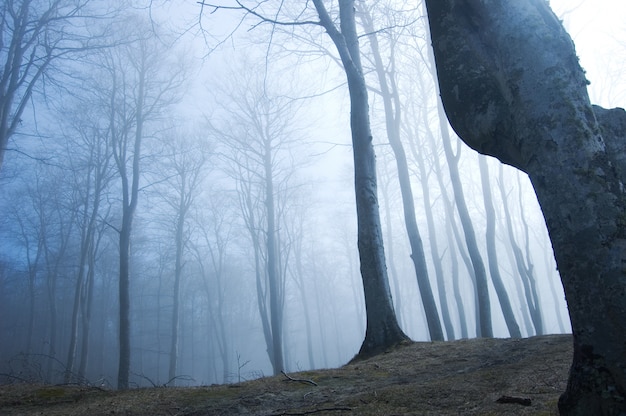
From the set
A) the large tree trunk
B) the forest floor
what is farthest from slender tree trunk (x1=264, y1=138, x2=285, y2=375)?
the large tree trunk

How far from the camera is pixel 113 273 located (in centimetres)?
3228

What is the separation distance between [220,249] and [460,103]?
2528 centimetres

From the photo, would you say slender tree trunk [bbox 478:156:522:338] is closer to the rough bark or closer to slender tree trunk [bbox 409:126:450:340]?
slender tree trunk [bbox 409:126:450:340]

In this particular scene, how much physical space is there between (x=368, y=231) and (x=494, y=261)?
25.6ft

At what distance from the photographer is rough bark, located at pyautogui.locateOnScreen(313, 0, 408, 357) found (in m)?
5.48

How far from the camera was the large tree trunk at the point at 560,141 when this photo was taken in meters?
1.46

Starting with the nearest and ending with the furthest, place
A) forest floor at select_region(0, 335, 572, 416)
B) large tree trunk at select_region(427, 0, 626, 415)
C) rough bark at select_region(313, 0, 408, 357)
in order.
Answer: large tree trunk at select_region(427, 0, 626, 415) < forest floor at select_region(0, 335, 572, 416) < rough bark at select_region(313, 0, 408, 357)

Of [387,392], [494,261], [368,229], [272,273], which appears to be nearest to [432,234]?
[494,261]

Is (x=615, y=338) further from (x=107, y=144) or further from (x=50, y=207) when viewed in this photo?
(x=50, y=207)

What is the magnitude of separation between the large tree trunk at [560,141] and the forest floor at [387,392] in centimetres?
74

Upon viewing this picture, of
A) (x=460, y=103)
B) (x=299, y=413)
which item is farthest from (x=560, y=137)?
(x=299, y=413)

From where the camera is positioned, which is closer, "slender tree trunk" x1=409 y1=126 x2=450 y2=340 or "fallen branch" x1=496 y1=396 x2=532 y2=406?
"fallen branch" x1=496 y1=396 x2=532 y2=406

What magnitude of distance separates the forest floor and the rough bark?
0.77 metres

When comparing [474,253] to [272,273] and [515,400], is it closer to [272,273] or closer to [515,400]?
[272,273]
